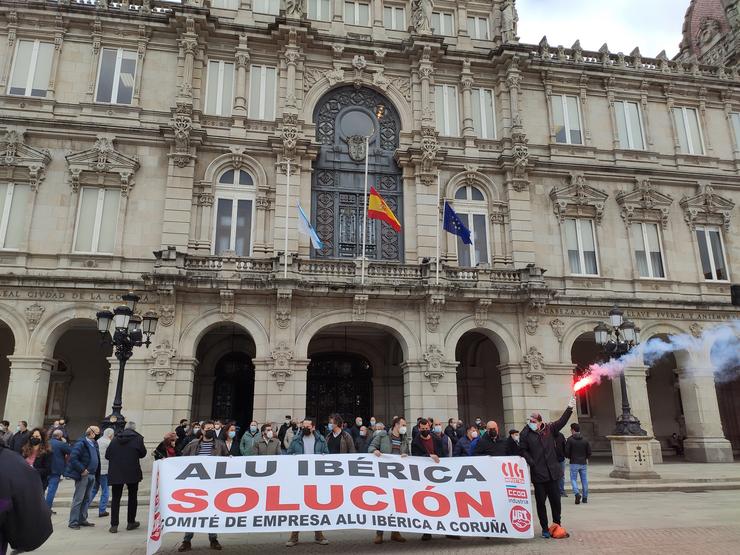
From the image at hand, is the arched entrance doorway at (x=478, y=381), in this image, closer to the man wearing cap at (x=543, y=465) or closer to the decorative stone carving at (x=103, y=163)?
the man wearing cap at (x=543, y=465)

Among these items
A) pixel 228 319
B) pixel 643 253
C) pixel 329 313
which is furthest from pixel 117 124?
pixel 643 253

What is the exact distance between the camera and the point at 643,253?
26.5m

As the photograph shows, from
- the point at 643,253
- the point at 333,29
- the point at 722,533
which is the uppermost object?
the point at 333,29

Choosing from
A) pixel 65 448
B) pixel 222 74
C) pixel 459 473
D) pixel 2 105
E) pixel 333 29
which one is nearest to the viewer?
pixel 459 473

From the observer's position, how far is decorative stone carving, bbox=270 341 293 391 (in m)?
21.1

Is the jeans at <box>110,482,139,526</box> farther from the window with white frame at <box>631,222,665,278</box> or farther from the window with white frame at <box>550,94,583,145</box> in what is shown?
the window with white frame at <box>550,94,583,145</box>

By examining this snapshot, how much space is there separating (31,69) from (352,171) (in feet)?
47.7

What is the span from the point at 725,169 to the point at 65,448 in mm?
31219

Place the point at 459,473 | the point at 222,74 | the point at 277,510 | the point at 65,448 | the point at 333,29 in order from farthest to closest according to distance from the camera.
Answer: the point at 333,29
the point at 222,74
the point at 65,448
the point at 459,473
the point at 277,510

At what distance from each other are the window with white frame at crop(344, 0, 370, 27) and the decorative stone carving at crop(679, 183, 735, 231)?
18252mm

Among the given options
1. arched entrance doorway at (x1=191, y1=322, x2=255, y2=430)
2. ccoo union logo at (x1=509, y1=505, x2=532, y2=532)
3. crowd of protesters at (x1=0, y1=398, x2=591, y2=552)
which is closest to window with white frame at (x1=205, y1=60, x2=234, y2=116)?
arched entrance doorway at (x1=191, y1=322, x2=255, y2=430)

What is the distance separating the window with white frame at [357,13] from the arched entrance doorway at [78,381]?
19285 mm

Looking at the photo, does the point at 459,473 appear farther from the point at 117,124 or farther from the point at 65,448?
the point at 117,124

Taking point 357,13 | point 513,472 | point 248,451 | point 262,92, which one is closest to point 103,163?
point 262,92
